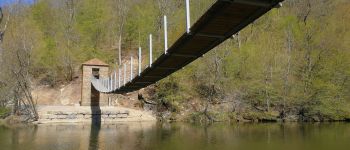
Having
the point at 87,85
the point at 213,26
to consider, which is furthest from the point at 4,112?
the point at 213,26

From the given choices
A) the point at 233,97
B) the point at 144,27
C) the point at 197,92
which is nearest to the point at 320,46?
the point at 233,97

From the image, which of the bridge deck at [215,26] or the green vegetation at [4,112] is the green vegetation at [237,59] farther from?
the bridge deck at [215,26]

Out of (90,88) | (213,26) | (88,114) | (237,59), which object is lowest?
(88,114)

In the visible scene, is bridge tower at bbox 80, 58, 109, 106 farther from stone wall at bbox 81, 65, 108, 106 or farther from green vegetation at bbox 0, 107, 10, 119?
green vegetation at bbox 0, 107, 10, 119

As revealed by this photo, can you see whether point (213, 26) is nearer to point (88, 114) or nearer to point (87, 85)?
point (88, 114)

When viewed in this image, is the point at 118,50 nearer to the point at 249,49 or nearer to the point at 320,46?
the point at 249,49

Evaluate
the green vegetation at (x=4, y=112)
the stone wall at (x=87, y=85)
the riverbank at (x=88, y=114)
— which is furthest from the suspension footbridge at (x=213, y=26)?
the stone wall at (x=87, y=85)

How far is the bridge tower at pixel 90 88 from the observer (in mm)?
26734

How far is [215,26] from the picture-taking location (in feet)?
19.9

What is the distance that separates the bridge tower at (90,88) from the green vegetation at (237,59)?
156 inches

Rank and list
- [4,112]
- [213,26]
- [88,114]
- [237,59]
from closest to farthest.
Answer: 1. [213,26]
2. [4,112]
3. [88,114]
4. [237,59]

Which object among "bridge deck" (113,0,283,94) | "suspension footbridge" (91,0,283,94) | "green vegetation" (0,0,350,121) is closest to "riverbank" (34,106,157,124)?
"green vegetation" (0,0,350,121)

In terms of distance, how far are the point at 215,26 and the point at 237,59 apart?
80.1ft

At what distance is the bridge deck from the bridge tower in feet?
60.1
